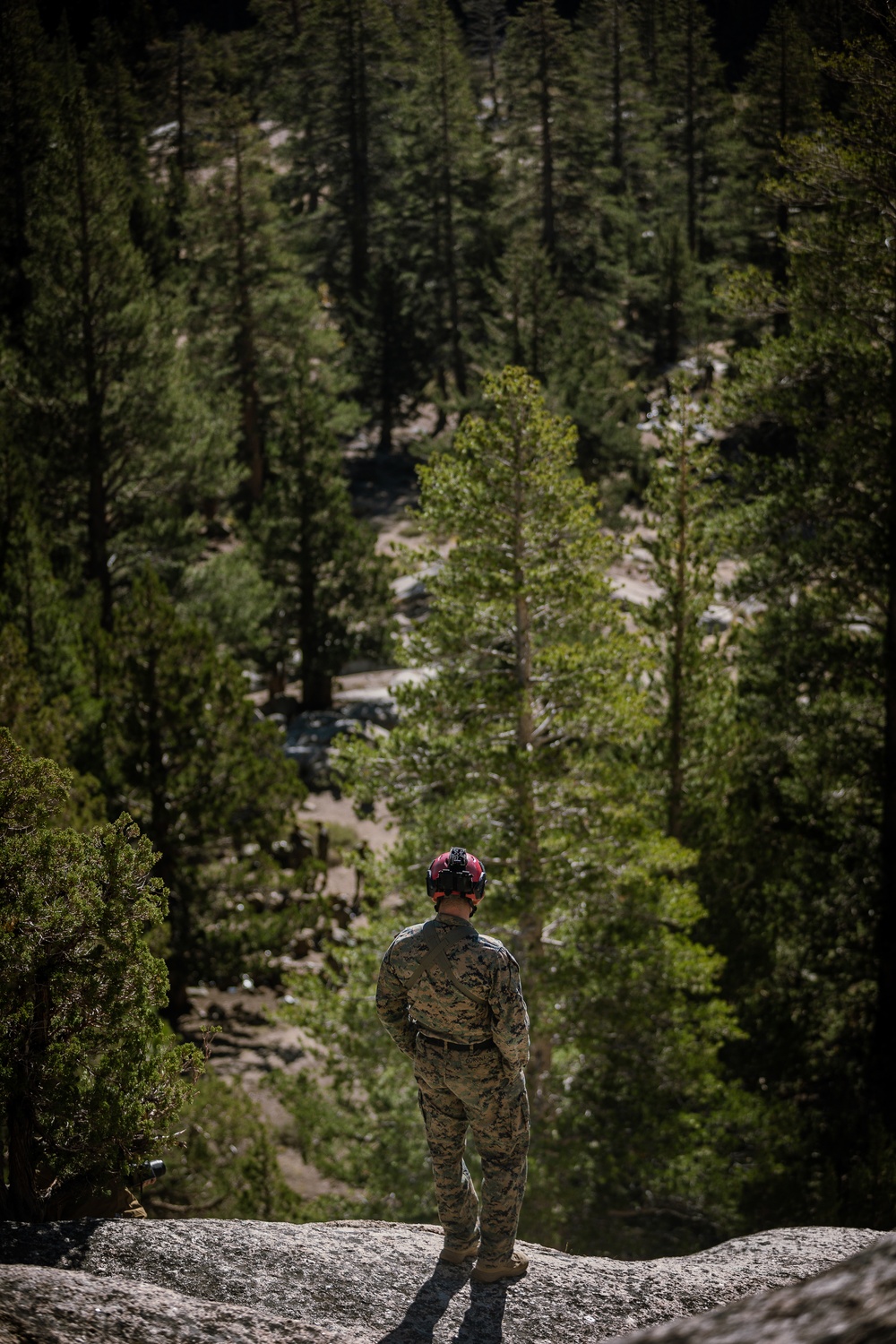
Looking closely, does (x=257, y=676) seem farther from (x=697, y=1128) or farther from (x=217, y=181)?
(x=697, y=1128)

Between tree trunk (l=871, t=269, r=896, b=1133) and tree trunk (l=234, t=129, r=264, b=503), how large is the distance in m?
27.1

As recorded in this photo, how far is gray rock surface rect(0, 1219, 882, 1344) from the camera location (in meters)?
4.16

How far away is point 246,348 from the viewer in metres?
38.0

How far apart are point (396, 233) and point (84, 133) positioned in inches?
1313

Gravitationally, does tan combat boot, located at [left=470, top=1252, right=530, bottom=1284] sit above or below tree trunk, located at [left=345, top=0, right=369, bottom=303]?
below

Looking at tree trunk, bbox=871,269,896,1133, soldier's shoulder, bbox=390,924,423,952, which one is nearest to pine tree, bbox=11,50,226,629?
tree trunk, bbox=871,269,896,1133

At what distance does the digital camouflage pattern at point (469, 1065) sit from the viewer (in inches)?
181

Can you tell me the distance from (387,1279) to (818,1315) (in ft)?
9.49

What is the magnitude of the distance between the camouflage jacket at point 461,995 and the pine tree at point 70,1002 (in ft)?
3.35

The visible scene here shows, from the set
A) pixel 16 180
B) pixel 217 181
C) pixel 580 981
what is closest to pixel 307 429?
A: pixel 16 180

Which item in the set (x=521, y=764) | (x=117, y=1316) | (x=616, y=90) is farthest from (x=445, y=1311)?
(x=616, y=90)

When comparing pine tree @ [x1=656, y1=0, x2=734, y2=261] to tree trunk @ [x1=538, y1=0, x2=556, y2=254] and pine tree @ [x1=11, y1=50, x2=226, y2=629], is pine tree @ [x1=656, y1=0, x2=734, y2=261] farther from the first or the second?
pine tree @ [x1=11, y1=50, x2=226, y2=629]

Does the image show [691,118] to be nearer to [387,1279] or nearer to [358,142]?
[358,142]

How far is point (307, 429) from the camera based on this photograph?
2655 cm
